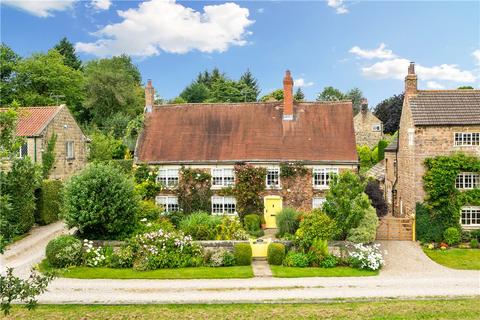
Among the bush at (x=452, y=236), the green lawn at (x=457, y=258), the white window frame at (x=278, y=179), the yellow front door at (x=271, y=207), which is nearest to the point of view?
the green lawn at (x=457, y=258)

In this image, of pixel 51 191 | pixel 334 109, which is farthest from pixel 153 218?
pixel 334 109

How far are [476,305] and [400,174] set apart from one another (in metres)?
16.4

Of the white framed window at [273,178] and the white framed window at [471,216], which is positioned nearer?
the white framed window at [471,216]

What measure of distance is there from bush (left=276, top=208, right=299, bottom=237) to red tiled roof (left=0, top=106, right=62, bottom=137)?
21.2m

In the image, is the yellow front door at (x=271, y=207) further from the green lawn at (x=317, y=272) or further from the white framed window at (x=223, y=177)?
the green lawn at (x=317, y=272)

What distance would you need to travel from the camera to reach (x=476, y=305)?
16781mm

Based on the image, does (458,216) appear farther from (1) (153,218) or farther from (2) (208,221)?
(1) (153,218)

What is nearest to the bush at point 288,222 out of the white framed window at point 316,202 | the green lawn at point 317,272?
the white framed window at point 316,202

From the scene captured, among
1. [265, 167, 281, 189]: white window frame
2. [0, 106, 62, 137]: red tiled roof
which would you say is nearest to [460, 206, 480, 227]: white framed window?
[265, 167, 281, 189]: white window frame

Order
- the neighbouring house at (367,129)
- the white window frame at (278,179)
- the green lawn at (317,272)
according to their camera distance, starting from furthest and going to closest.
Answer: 1. the neighbouring house at (367,129)
2. the white window frame at (278,179)
3. the green lawn at (317,272)

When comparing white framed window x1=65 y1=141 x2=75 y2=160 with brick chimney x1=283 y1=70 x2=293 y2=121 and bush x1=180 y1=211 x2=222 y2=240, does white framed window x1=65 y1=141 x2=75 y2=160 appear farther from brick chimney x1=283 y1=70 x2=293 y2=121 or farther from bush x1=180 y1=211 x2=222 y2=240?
brick chimney x1=283 y1=70 x2=293 y2=121

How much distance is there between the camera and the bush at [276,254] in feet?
74.0

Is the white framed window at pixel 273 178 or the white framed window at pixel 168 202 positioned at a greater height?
the white framed window at pixel 273 178

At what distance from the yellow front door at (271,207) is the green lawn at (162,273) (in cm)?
943
